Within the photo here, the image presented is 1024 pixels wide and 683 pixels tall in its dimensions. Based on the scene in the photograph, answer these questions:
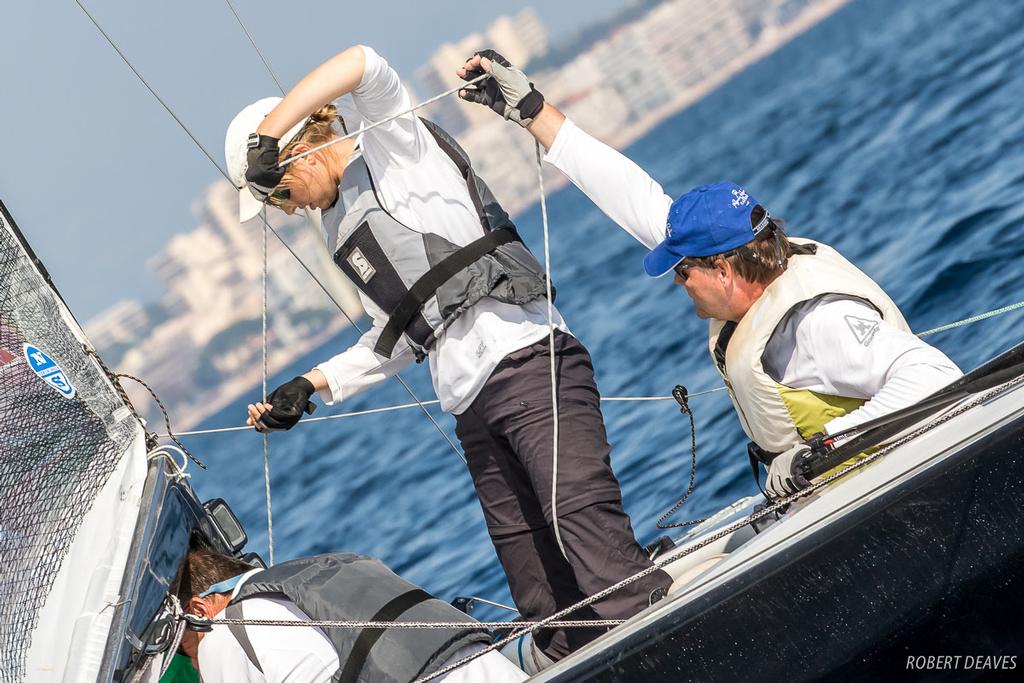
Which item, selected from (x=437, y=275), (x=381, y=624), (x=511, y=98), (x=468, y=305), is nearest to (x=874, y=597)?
(x=381, y=624)

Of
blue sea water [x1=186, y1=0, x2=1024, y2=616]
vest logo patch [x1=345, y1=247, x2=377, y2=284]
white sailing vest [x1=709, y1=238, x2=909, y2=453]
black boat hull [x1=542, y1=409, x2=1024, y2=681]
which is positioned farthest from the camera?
blue sea water [x1=186, y1=0, x2=1024, y2=616]

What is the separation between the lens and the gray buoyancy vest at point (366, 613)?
2.44m

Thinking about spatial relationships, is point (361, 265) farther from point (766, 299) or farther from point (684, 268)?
point (766, 299)

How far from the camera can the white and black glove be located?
2.43 metres

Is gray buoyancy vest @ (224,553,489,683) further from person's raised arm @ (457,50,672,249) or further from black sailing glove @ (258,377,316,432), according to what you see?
person's raised arm @ (457,50,672,249)

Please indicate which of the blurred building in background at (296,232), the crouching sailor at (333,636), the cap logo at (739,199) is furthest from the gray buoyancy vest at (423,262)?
the blurred building in background at (296,232)

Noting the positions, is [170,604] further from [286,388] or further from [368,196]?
[368,196]

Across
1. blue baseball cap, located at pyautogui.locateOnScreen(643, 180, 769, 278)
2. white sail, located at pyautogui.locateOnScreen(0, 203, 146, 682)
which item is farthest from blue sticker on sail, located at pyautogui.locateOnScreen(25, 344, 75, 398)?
blue baseball cap, located at pyautogui.locateOnScreen(643, 180, 769, 278)

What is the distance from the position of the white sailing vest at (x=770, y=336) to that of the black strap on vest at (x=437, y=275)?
56 cm

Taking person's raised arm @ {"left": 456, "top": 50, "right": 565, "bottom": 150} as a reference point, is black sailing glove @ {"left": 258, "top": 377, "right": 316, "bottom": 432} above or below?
below

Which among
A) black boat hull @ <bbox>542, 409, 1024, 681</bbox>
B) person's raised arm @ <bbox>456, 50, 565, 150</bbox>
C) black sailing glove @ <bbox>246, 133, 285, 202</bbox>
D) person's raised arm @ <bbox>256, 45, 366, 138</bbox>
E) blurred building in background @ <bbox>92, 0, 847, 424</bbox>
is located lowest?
blurred building in background @ <bbox>92, 0, 847, 424</bbox>

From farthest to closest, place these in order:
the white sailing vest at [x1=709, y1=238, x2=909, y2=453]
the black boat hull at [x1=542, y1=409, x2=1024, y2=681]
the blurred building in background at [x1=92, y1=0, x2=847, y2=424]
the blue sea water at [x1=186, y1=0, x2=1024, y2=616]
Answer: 1. the blurred building in background at [x1=92, y1=0, x2=847, y2=424]
2. the blue sea water at [x1=186, y1=0, x2=1024, y2=616]
3. the white sailing vest at [x1=709, y1=238, x2=909, y2=453]
4. the black boat hull at [x1=542, y1=409, x2=1024, y2=681]

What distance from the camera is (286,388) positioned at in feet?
9.98

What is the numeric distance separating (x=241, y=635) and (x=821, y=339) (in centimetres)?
126
